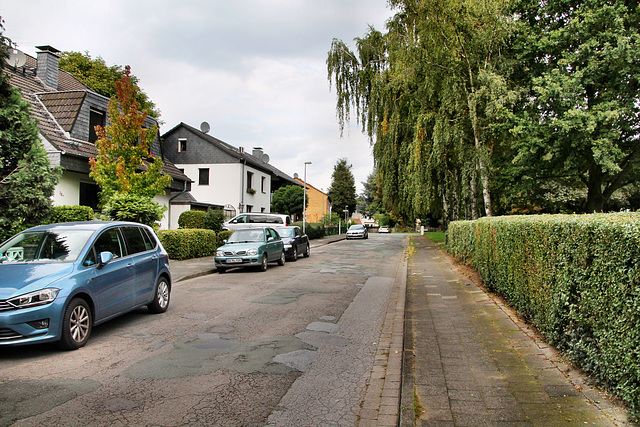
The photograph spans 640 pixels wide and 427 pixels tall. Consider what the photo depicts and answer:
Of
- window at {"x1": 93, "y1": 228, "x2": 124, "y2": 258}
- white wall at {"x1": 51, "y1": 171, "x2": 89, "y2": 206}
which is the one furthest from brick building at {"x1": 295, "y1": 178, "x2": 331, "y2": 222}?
window at {"x1": 93, "y1": 228, "x2": 124, "y2": 258}

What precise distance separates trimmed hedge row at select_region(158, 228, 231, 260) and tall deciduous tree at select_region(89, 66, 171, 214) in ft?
6.10

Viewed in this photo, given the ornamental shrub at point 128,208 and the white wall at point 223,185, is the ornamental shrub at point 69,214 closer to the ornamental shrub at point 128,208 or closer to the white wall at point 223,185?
the ornamental shrub at point 128,208

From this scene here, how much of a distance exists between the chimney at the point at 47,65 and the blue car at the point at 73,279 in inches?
738

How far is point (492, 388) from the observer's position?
4.32 metres

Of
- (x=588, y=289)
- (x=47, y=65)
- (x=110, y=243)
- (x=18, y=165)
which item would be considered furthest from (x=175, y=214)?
(x=588, y=289)

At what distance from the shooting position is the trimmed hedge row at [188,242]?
18.1 m

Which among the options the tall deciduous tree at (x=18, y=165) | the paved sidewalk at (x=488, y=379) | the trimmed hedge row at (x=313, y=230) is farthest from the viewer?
the trimmed hedge row at (x=313, y=230)

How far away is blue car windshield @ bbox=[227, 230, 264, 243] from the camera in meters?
15.9

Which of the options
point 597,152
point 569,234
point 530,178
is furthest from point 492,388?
point 530,178

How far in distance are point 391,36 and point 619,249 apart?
19.9 m

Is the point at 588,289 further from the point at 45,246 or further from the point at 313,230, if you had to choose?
the point at 313,230

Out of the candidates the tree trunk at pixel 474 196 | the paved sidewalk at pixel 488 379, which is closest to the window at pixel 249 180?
the tree trunk at pixel 474 196

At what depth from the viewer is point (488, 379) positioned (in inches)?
180

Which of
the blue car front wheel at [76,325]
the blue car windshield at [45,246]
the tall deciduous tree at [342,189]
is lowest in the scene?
the blue car front wheel at [76,325]
